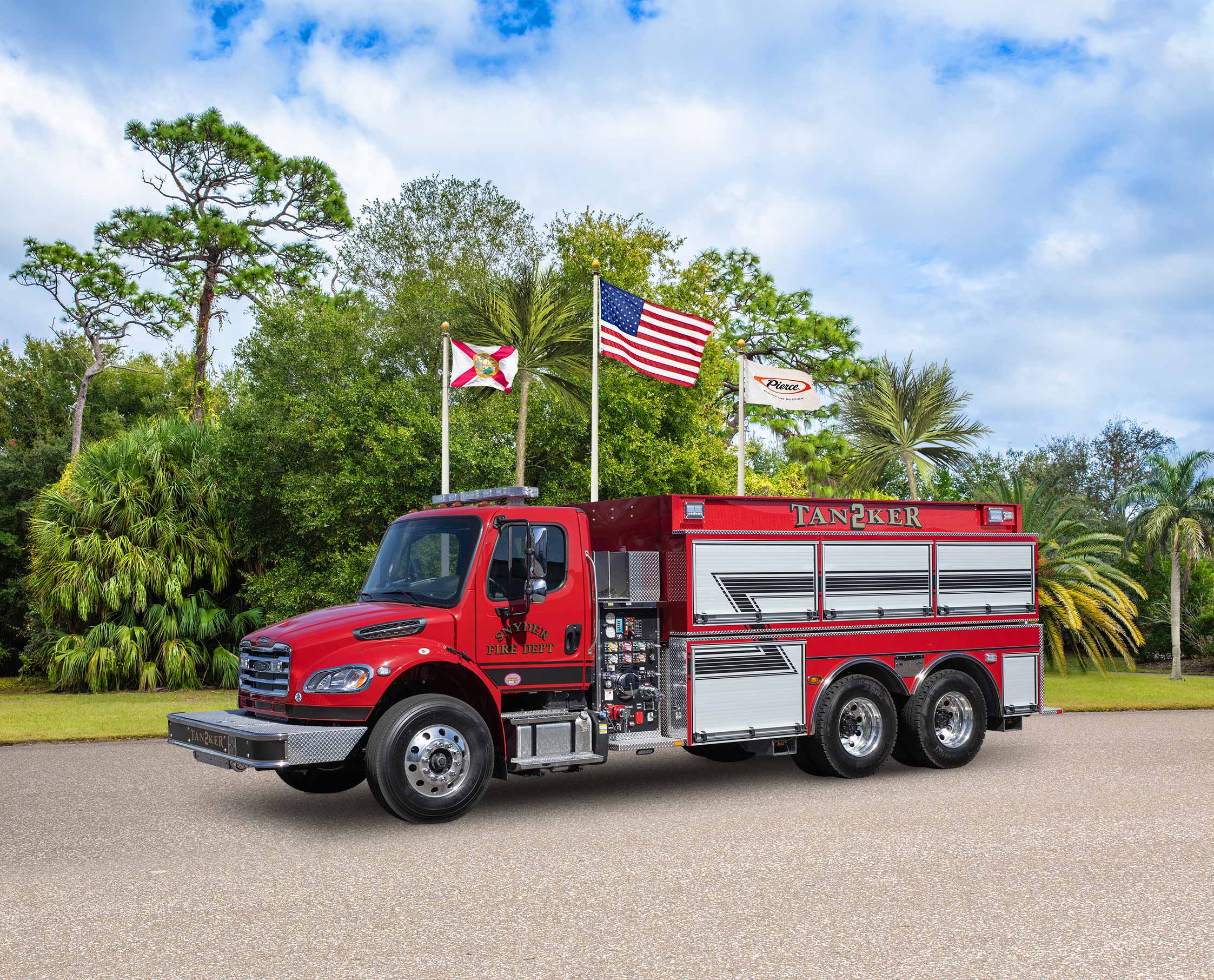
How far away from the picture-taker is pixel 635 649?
10.0 metres

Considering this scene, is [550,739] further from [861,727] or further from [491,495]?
[861,727]

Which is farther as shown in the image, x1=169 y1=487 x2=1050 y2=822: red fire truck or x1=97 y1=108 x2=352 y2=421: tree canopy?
Result: x1=97 y1=108 x2=352 y2=421: tree canopy

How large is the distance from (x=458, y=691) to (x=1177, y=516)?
68.8 feet

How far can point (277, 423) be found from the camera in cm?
2175

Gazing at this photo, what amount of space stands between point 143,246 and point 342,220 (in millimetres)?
6887

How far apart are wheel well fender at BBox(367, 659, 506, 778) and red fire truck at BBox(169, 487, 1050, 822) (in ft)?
0.06

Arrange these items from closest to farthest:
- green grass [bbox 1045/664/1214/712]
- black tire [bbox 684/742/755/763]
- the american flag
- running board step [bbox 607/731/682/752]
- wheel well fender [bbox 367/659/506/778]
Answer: wheel well fender [bbox 367/659/506/778]
running board step [bbox 607/731/682/752]
black tire [bbox 684/742/755/763]
the american flag
green grass [bbox 1045/664/1214/712]

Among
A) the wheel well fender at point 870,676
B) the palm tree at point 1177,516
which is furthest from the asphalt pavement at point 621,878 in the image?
the palm tree at point 1177,516

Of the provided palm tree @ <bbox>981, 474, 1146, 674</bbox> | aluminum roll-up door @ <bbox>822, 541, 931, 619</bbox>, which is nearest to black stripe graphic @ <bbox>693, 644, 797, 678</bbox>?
aluminum roll-up door @ <bbox>822, 541, 931, 619</bbox>

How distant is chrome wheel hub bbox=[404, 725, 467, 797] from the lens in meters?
8.57

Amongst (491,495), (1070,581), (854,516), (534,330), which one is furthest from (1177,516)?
(491,495)

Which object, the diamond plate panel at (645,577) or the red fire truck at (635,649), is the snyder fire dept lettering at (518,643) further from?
the diamond plate panel at (645,577)

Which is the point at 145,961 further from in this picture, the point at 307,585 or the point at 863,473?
the point at 863,473

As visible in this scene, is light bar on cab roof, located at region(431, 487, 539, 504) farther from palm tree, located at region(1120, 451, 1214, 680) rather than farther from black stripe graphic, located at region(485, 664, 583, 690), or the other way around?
palm tree, located at region(1120, 451, 1214, 680)
